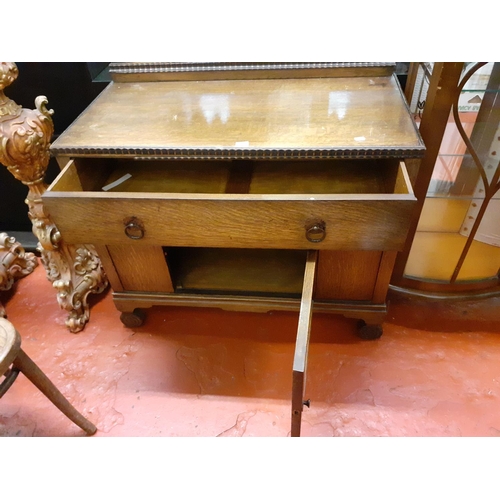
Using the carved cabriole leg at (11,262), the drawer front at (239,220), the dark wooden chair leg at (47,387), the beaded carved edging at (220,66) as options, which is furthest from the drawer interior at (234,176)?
the carved cabriole leg at (11,262)

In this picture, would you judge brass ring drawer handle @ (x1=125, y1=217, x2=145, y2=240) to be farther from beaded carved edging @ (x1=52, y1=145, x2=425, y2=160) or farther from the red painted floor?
the red painted floor

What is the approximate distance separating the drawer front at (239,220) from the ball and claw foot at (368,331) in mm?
402

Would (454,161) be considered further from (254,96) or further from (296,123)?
(254,96)

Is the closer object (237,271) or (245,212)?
(245,212)

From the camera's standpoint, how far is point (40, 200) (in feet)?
3.95

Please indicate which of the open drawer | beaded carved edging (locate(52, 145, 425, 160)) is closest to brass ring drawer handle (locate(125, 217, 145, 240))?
the open drawer

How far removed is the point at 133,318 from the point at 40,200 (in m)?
0.46

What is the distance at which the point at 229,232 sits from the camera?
89 centimetres

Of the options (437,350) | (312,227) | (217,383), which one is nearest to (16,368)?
→ (217,383)

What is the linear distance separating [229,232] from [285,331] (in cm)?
52

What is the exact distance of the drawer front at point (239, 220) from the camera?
83 centimetres

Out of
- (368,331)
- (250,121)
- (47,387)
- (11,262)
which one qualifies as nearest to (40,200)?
(11,262)

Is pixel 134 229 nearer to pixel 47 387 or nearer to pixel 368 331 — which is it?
A: pixel 47 387

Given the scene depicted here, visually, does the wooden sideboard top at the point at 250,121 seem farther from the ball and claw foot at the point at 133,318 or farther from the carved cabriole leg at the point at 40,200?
the ball and claw foot at the point at 133,318
